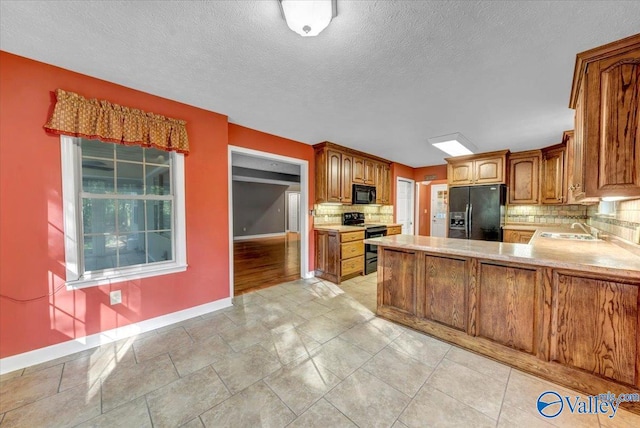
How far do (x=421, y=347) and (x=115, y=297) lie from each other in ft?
9.53

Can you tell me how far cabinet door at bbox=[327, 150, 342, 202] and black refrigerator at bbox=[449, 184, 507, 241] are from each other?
101 inches

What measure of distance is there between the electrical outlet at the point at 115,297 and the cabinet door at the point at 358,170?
3803 millimetres

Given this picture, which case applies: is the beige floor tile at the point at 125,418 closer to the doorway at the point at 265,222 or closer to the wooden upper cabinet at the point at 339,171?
the doorway at the point at 265,222

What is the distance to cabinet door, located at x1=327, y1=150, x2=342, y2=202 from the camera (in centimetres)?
428

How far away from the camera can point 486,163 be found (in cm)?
482

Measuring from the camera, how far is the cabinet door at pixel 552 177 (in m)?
4.27

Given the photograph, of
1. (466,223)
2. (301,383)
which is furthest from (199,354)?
(466,223)

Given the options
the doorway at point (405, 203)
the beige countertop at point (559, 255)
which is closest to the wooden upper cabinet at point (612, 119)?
the beige countertop at point (559, 255)

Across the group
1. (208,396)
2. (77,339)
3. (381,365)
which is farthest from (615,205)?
(77,339)

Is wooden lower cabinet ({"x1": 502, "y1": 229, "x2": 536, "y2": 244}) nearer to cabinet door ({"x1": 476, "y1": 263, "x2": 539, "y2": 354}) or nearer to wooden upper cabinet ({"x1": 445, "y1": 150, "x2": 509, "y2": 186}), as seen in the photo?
wooden upper cabinet ({"x1": 445, "y1": 150, "x2": 509, "y2": 186})

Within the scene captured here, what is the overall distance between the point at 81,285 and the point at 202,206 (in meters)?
1.25

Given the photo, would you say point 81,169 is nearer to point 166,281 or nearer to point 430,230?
point 166,281
